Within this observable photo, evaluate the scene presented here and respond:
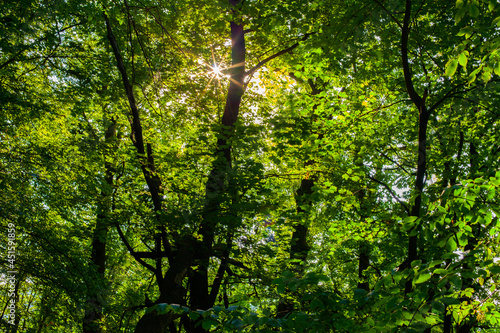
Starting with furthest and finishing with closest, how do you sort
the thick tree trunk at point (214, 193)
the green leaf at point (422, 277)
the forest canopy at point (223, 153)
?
the thick tree trunk at point (214, 193)
the forest canopy at point (223, 153)
the green leaf at point (422, 277)

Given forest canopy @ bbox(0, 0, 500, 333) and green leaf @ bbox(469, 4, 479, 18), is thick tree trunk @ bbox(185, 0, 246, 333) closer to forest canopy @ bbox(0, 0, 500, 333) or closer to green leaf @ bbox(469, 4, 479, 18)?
forest canopy @ bbox(0, 0, 500, 333)

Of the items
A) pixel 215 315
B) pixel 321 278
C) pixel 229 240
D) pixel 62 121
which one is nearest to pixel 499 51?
pixel 321 278

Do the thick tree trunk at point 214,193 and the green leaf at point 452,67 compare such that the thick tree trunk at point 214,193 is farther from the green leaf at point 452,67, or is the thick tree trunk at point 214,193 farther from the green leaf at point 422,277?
the green leaf at point 452,67

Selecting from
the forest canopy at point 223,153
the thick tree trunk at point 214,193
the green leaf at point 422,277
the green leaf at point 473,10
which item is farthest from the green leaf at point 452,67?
the thick tree trunk at point 214,193

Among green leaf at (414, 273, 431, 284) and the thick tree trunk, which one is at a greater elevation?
the thick tree trunk

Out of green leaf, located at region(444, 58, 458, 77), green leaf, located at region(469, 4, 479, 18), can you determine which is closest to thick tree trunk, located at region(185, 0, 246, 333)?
green leaf, located at region(444, 58, 458, 77)

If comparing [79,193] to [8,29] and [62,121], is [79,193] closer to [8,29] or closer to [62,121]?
[62,121]

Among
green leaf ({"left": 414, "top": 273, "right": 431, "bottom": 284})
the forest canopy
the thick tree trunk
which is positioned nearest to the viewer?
green leaf ({"left": 414, "top": 273, "right": 431, "bottom": 284})

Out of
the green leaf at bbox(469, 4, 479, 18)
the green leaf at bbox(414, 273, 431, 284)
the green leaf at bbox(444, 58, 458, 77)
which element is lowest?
the green leaf at bbox(414, 273, 431, 284)

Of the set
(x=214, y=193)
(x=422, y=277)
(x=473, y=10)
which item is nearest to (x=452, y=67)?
(x=473, y=10)

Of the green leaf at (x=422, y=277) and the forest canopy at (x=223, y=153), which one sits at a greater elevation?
the forest canopy at (x=223, y=153)

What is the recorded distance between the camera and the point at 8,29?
17.2 feet

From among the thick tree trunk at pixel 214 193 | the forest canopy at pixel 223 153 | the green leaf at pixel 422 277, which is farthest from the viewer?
the thick tree trunk at pixel 214 193

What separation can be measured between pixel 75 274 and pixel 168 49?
5812 millimetres
